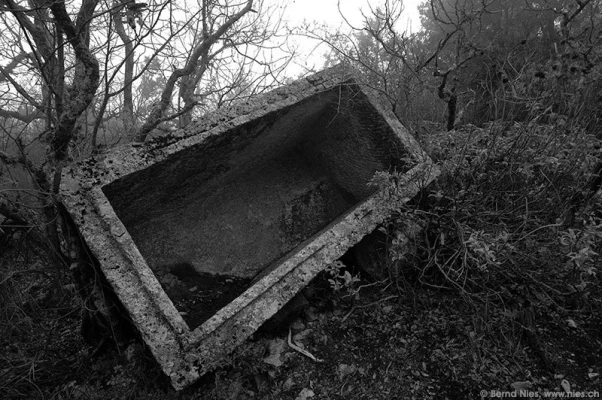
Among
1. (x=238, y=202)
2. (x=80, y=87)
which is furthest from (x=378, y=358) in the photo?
(x=80, y=87)

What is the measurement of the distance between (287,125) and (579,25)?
4.96 metres

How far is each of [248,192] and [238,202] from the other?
124 mm

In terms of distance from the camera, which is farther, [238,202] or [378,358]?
[238,202]

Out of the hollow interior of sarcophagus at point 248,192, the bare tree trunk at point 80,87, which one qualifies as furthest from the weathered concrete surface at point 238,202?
the bare tree trunk at point 80,87

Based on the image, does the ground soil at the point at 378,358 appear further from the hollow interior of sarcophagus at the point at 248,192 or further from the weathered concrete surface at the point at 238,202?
the hollow interior of sarcophagus at the point at 248,192

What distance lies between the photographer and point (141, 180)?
2254 millimetres

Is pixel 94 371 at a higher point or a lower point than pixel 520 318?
higher

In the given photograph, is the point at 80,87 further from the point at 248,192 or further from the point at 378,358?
the point at 378,358

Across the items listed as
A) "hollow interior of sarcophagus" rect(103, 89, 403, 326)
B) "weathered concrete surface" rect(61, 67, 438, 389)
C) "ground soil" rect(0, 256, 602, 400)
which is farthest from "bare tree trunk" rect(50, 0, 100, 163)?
"ground soil" rect(0, 256, 602, 400)

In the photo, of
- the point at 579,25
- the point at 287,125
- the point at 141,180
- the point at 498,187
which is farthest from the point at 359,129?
the point at 579,25

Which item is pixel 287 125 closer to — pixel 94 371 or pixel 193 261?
pixel 193 261

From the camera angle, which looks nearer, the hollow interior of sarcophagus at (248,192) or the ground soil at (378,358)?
the ground soil at (378,358)

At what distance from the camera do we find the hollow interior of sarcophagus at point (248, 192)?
252 centimetres

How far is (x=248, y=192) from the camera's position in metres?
3.14
